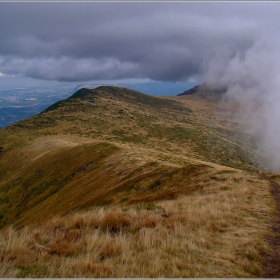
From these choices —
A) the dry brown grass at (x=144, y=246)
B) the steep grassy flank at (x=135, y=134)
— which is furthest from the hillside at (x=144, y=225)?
the steep grassy flank at (x=135, y=134)

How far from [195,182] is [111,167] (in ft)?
53.2

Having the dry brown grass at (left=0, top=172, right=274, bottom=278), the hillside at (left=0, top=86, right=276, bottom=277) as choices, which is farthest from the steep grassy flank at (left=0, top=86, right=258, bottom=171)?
the dry brown grass at (left=0, top=172, right=274, bottom=278)

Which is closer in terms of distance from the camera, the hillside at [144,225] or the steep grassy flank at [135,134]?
the hillside at [144,225]

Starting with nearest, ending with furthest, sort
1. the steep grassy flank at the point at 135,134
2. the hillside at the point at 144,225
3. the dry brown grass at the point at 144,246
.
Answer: the dry brown grass at the point at 144,246 → the hillside at the point at 144,225 → the steep grassy flank at the point at 135,134

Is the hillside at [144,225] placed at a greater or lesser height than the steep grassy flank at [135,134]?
greater

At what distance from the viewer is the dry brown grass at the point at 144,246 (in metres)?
5.30

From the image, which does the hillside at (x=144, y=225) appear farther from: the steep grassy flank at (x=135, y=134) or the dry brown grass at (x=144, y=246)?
the steep grassy flank at (x=135, y=134)

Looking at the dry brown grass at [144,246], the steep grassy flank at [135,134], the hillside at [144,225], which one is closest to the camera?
the dry brown grass at [144,246]

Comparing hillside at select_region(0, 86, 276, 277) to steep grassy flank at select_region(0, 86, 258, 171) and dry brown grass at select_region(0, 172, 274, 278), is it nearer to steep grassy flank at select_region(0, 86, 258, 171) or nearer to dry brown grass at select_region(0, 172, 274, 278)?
dry brown grass at select_region(0, 172, 274, 278)

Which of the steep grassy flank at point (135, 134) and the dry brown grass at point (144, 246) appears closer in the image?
the dry brown grass at point (144, 246)

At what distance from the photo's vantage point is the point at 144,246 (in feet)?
21.3

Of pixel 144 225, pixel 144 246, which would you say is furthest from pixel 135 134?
pixel 144 246

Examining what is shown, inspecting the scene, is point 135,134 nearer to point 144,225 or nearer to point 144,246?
point 144,225

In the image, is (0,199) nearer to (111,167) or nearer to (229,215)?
(111,167)
